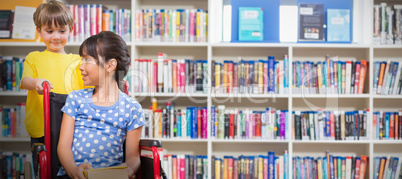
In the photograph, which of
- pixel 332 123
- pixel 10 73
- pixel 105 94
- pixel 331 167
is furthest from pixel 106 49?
pixel 331 167

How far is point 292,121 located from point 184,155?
87 centimetres

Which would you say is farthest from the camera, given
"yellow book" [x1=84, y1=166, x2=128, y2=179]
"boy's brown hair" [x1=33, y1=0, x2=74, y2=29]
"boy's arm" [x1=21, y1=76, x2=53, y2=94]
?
"boy's brown hair" [x1=33, y1=0, x2=74, y2=29]

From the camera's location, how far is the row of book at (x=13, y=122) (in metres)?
3.00

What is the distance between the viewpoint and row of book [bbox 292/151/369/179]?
2965 millimetres

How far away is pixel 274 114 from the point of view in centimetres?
296

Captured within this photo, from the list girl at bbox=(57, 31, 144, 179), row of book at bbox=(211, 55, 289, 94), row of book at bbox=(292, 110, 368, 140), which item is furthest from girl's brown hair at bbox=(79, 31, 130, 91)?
row of book at bbox=(292, 110, 368, 140)

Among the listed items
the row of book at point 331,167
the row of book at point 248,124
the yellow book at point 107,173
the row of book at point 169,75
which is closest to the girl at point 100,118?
the yellow book at point 107,173

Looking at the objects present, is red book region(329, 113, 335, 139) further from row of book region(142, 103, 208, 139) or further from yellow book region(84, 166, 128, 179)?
yellow book region(84, 166, 128, 179)

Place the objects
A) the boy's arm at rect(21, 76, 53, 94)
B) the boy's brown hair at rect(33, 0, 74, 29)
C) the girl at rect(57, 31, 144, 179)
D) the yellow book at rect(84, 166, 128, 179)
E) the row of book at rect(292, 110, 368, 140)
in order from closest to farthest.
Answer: the yellow book at rect(84, 166, 128, 179), the girl at rect(57, 31, 144, 179), the boy's arm at rect(21, 76, 53, 94), the boy's brown hair at rect(33, 0, 74, 29), the row of book at rect(292, 110, 368, 140)

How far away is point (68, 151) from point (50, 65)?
0.60 metres

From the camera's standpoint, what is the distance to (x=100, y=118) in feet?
5.59

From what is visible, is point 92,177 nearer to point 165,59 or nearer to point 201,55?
point 165,59

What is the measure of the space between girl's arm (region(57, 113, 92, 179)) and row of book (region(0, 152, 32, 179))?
64.5 inches

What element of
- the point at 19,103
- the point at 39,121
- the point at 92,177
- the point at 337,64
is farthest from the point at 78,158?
the point at 337,64
